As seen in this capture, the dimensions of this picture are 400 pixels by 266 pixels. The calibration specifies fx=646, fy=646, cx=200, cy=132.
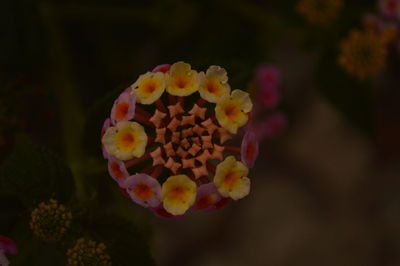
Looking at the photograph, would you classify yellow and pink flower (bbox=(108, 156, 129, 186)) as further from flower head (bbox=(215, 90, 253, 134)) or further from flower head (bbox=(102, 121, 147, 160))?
flower head (bbox=(215, 90, 253, 134))

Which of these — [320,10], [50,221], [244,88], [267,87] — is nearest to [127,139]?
[50,221]

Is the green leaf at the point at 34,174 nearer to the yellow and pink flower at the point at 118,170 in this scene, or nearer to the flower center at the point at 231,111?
the yellow and pink flower at the point at 118,170

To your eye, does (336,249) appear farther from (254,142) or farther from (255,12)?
(254,142)

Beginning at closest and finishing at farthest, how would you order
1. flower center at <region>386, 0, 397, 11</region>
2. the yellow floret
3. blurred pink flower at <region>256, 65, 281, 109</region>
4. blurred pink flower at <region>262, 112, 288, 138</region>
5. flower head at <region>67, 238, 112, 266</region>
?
the yellow floret < flower head at <region>67, 238, 112, 266</region> < flower center at <region>386, 0, 397, 11</region> < blurred pink flower at <region>256, 65, 281, 109</region> < blurred pink flower at <region>262, 112, 288, 138</region>

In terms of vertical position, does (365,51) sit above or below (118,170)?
above

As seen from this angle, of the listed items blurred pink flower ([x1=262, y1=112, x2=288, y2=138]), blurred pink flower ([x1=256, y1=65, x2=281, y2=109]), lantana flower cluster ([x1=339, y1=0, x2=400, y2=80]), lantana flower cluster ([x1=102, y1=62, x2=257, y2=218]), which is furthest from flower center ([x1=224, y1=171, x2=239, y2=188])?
blurred pink flower ([x1=262, y1=112, x2=288, y2=138])

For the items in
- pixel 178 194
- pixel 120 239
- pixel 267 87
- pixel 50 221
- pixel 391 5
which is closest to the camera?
pixel 178 194

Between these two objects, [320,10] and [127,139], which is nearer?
[127,139]

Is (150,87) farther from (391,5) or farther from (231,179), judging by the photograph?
(391,5)

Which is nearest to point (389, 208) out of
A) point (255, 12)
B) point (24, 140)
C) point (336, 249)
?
point (336, 249)
